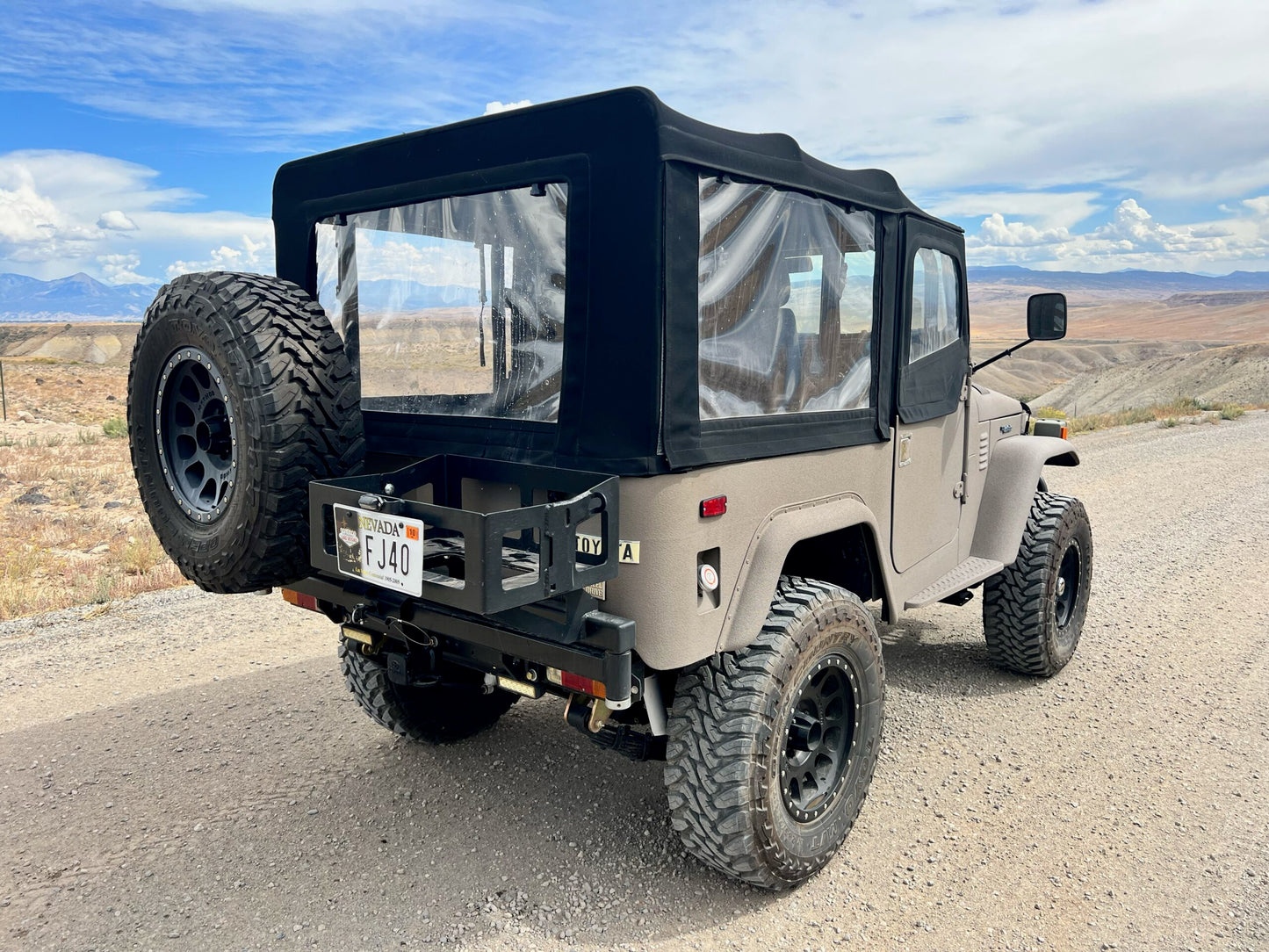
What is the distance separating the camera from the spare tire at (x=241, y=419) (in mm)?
2734

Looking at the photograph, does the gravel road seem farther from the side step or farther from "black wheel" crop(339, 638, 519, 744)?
the side step

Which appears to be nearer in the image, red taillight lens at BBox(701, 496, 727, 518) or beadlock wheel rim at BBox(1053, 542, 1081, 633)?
red taillight lens at BBox(701, 496, 727, 518)

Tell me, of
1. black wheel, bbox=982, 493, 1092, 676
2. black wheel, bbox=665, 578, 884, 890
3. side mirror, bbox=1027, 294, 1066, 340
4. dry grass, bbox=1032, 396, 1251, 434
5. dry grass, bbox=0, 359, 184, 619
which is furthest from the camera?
dry grass, bbox=1032, 396, 1251, 434

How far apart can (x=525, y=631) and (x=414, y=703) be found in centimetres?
147

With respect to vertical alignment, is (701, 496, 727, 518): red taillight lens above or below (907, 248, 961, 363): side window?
below

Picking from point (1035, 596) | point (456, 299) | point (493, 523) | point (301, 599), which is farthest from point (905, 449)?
point (301, 599)

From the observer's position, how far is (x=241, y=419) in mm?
2748

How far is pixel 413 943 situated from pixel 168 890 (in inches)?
36.2

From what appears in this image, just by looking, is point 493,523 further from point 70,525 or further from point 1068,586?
point 70,525

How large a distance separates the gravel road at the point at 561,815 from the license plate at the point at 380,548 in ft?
3.68

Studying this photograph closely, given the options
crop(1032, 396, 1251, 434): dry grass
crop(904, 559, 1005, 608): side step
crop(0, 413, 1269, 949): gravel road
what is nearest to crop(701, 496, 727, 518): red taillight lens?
crop(0, 413, 1269, 949): gravel road

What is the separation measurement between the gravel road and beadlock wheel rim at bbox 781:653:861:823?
0.93ft

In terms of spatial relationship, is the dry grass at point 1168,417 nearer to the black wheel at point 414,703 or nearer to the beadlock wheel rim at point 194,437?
the black wheel at point 414,703

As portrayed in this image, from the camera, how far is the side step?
3.91 meters
